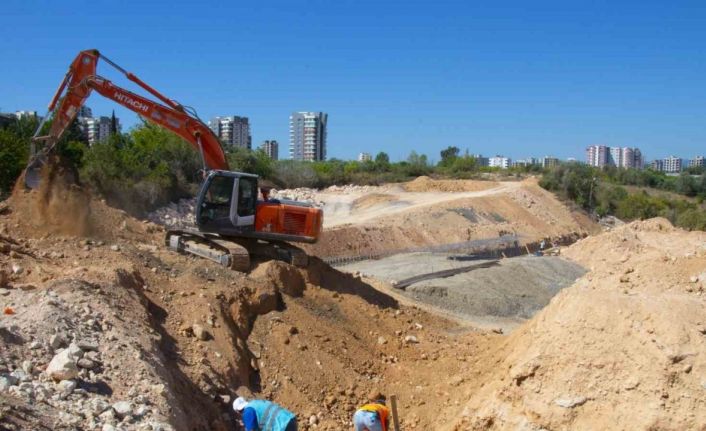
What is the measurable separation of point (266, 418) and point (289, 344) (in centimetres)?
420

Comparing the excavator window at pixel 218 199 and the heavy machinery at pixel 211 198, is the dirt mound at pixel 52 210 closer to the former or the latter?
the heavy machinery at pixel 211 198

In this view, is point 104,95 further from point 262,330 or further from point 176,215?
point 176,215

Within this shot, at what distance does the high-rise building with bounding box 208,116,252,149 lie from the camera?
8750 centimetres

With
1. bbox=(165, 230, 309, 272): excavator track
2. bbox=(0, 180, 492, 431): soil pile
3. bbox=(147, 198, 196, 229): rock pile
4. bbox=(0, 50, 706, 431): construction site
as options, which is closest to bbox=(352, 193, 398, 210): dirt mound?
bbox=(147, 198, 196, 229): rock pile

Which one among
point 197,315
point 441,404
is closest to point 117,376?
point 197,315

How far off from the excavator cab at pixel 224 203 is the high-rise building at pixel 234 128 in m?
74.9

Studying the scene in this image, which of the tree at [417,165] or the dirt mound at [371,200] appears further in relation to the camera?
the tree at [417,165]

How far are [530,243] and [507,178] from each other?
27502 millimetres

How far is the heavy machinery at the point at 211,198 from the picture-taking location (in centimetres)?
1251

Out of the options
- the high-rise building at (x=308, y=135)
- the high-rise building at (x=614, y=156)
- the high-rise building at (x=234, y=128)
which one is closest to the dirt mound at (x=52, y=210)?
the high-rise building at (x=234, y=128)

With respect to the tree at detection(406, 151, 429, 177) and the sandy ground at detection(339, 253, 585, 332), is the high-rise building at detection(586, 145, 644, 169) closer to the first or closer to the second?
the tree at detection(406, 151, 429, 177)

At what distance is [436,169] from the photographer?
62344 millimetres

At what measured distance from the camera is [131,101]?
1308 centimetres

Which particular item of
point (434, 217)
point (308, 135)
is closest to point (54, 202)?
point (434, 217)
